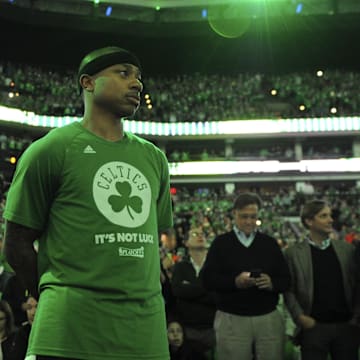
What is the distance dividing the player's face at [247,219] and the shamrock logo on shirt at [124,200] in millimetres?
2282

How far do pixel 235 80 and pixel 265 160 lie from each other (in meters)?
6.82

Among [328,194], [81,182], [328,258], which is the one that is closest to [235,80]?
[328,194]

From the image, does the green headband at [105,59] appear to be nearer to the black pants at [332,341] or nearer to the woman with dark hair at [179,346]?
the black pants at [332,341]

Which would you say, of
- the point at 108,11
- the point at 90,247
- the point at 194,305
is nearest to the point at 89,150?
the point at 90,247

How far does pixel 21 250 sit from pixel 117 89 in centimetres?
62

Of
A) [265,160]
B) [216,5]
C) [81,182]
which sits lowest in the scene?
[81,182]

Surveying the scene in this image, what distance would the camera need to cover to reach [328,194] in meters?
27.3

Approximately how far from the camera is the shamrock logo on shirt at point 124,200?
1604 mm

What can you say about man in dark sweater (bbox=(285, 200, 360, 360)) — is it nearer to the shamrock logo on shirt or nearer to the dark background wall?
the shamrock logo on shirt

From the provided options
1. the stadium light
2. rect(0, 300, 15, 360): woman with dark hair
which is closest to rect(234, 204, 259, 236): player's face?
rect(0, 300, 15, 360): woman with dark hair

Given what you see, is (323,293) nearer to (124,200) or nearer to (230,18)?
(124,200)

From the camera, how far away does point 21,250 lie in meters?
1.59

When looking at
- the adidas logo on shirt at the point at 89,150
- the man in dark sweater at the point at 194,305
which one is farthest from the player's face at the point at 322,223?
the adidas logo on shirt at the point at 89,150

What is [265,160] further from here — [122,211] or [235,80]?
[122,211]
